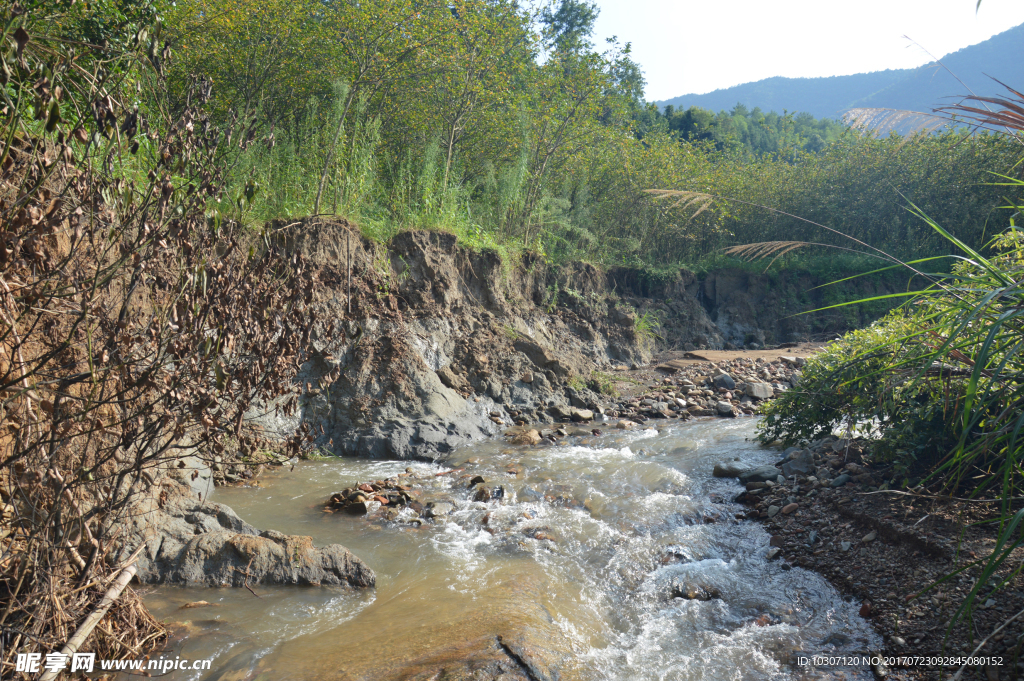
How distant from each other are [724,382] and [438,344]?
5.46m

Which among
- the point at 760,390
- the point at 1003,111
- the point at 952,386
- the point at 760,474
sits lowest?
the point at 760,390

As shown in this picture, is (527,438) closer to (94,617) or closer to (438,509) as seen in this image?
(438,509)

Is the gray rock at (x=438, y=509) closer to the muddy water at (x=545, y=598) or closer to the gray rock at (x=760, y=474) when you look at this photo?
the muddy water at (x=545, y=598)

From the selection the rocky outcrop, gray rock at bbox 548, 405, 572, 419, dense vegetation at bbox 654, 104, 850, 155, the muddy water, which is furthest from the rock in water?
dense vegetation at bbox 654, 104, 850, 155

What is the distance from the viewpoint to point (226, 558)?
3227 mm

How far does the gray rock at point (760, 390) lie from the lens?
30.0 feet

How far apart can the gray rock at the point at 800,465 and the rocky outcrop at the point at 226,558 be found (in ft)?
12.3

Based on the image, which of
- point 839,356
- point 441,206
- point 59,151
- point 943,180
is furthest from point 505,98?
point 943,180

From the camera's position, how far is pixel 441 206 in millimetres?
8883

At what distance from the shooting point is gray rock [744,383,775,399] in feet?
30.0

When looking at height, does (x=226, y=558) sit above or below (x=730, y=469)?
above

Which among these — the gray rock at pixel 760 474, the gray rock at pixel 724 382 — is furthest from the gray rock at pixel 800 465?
the gray rock at pixel 724 382

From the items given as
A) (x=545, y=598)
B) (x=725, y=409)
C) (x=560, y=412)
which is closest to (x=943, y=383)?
(x=545, y=598)

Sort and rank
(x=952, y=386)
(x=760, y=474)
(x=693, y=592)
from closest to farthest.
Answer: (x=952, y=386) → (x=693, y=592) → (x=760, y=474)
